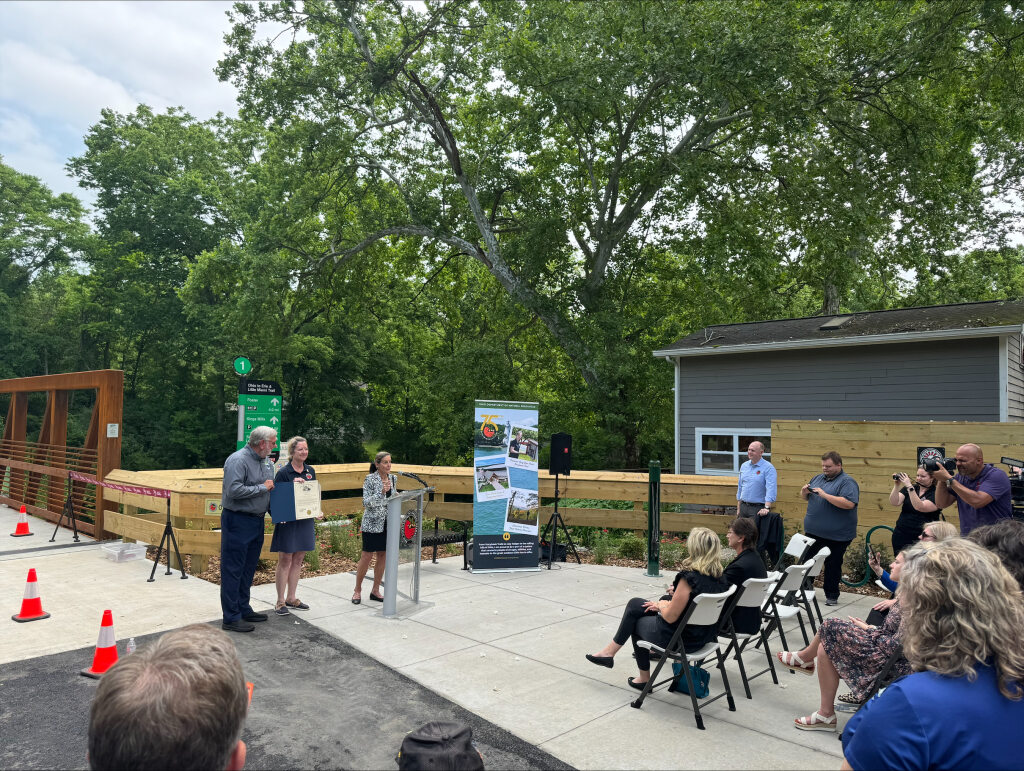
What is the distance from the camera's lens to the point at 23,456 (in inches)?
574

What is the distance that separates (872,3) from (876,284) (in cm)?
1168

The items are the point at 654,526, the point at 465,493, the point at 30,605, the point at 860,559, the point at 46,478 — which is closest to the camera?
the point at 30,605

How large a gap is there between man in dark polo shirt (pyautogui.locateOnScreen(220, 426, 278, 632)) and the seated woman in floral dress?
4.66 metres

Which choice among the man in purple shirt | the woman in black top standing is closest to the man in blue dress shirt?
the woman in black top standing

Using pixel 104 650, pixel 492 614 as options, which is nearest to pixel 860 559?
pixel 492 614

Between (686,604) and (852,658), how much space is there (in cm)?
102

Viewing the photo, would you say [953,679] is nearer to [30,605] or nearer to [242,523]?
[242,523]

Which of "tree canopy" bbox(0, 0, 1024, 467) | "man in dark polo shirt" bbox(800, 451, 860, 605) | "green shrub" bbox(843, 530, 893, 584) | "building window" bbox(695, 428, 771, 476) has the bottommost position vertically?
→ "green shrub" bbox(843, 530, 893, 584)

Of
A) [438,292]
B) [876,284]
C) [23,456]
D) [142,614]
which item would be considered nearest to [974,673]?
[142,614]

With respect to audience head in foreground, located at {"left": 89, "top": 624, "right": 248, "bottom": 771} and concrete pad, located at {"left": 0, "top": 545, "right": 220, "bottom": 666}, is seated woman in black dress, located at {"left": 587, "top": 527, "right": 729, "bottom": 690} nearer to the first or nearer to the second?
audience head in foreground, located at {"left": 89, "top": 624, "right": 248, "bottom": 771}

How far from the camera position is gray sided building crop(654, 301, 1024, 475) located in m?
11.5

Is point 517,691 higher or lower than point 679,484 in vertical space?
lower

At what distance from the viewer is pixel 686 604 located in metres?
4.62

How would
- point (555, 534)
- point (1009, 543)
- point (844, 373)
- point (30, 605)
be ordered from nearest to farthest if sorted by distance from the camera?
point (1009, 543)
point (30, 605)
point (555, 534)
point (844, 373)
